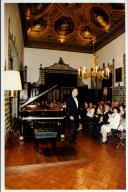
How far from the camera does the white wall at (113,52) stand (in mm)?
9625

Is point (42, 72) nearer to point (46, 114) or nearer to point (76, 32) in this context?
point (76, 32)

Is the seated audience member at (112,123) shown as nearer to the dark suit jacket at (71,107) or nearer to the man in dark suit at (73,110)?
the man in dark suit at (73,110)

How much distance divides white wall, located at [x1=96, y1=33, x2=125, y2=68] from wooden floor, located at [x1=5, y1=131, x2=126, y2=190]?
5.34 metres

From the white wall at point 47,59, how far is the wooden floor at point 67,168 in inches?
278

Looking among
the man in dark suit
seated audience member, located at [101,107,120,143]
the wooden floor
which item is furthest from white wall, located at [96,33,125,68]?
the wooden floor

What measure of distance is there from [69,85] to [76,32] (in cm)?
316

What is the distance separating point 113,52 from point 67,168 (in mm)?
7832

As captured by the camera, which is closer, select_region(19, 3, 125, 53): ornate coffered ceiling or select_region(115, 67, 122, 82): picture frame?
select_region(19, 3, 125, 53): ornate coffered ceiling

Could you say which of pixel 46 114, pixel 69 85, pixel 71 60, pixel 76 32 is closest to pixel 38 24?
pixel 76 32

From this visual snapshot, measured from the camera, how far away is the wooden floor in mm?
3270

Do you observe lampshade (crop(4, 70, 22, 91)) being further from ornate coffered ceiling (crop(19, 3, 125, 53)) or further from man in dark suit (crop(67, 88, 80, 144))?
ornate coffered ceiling (crop(19, 3, 125, 53))

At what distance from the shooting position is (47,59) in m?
12.5

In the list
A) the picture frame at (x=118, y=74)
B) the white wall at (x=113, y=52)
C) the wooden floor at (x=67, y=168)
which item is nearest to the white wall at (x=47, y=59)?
the white wall at (x=113, y=52)

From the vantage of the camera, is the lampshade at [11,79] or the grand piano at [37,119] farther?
the grand piano at [37,119]
